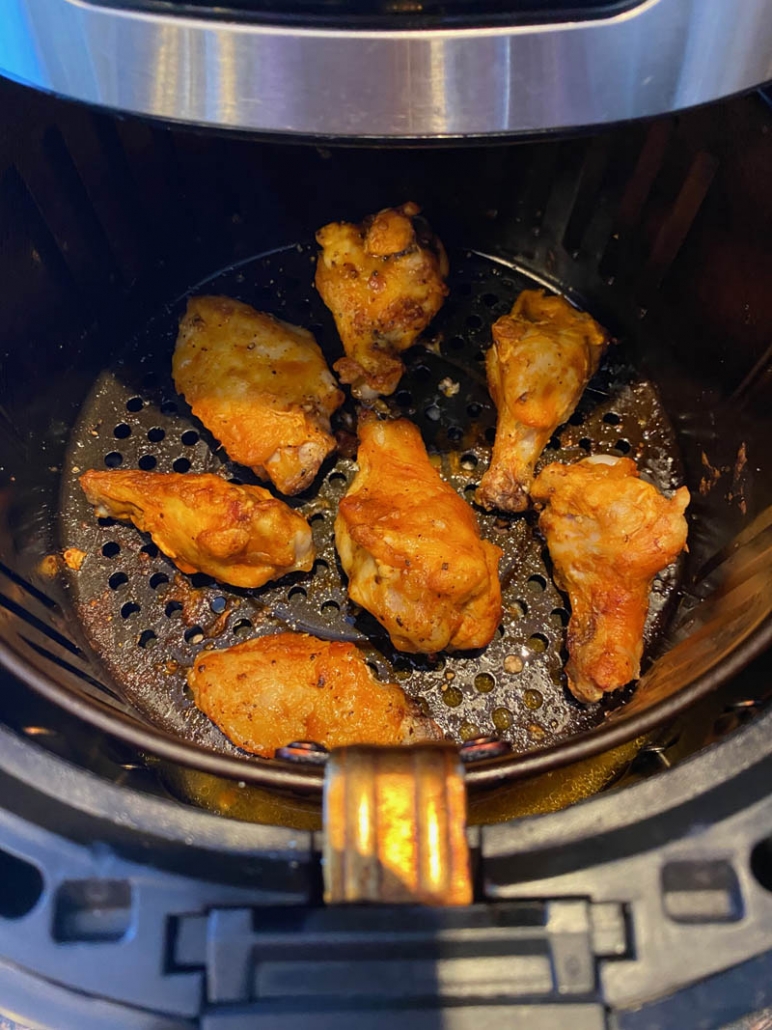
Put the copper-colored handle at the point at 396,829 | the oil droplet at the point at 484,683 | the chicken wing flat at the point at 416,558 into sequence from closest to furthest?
the copper-colored handle at the point at 396,829
the chicken wing flat at the point at 416,558
the oil droplet at the point at 484,683

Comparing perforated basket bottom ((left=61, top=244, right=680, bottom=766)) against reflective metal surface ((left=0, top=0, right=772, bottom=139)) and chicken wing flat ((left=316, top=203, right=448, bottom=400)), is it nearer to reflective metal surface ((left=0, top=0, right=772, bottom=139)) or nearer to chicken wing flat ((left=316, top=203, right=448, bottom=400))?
chicken wing flat ((left=316, top=203, right=448, bottom=400))

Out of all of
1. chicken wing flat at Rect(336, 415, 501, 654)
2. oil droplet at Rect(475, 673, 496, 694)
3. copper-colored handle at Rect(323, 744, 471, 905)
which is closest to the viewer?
copper-colored handle at Rect(323, 744, 471, 905)

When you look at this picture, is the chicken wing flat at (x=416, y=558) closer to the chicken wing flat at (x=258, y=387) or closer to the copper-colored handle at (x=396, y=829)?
the chicken wing flat at (x=258, y=387)

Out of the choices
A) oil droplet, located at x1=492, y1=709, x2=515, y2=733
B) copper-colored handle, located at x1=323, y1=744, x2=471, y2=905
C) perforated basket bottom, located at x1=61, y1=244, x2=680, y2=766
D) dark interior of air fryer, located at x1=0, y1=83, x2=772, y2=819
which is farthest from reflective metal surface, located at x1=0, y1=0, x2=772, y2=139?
oil droplet, located at x1=492, y1=709, x2=515, y2=733

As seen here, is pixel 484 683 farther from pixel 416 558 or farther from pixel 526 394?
pixel 526 394

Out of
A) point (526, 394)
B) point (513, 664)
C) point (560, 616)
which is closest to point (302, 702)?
point (513, 664)

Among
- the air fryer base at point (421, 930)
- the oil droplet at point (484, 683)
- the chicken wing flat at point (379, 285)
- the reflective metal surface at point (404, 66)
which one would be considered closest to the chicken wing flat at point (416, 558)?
the oil droplet at point (484, 683)
